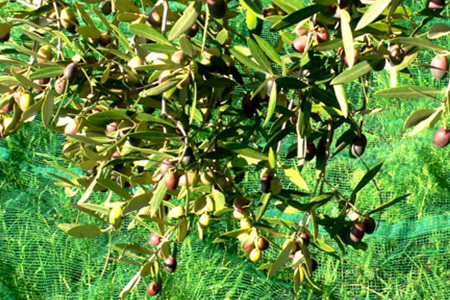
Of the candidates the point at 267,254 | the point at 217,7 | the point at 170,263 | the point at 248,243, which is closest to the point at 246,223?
the point at 248,243

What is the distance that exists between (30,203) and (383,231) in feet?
3.70

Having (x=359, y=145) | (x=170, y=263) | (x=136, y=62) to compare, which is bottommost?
(x=170, y=263)

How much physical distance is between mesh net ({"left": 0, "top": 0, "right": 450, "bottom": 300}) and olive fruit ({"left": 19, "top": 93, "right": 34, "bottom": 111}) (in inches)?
42.7

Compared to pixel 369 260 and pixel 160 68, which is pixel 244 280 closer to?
pixel 369 260

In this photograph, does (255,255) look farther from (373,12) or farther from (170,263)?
(373,12)

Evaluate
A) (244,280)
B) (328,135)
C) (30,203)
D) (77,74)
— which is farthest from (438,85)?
(77,74)

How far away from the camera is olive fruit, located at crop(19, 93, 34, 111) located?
0.91 metres

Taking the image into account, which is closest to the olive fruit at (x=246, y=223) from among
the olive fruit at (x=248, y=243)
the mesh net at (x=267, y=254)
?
the olive fruit at (x=248, y=243)

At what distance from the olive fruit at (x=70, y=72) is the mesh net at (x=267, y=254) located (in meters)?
1.13

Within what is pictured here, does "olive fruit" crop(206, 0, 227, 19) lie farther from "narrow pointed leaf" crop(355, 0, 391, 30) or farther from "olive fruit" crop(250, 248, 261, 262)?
"olive fruit" crop(250, 248, 261, 262)

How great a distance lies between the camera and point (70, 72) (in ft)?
2.88

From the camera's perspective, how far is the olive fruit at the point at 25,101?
912 mm

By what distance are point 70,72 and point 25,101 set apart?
0.08 meters

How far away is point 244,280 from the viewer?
2135 millimetres
